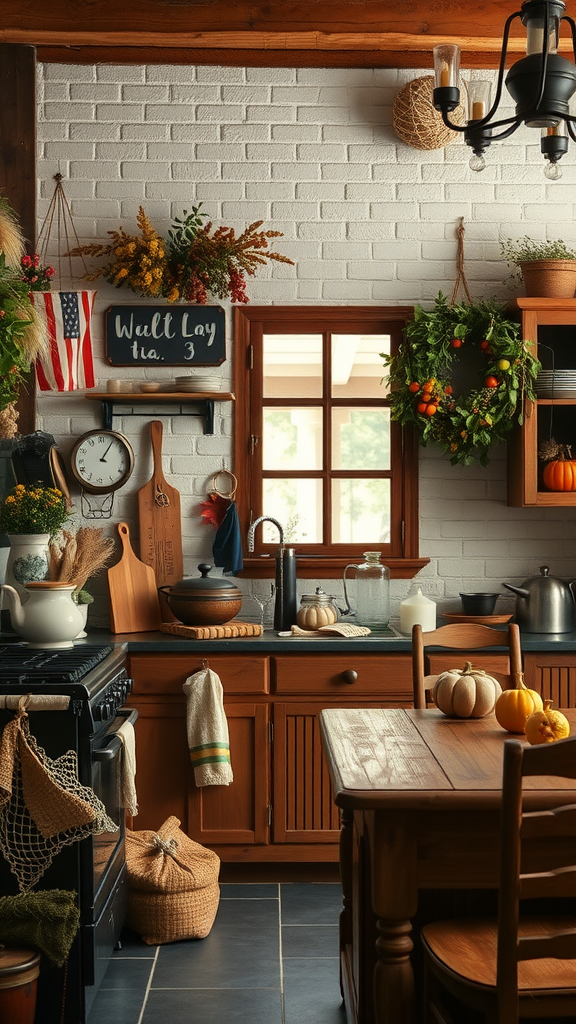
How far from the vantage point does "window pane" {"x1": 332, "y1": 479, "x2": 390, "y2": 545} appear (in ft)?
14.9

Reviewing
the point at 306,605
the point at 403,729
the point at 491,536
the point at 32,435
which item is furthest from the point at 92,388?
the point at 403,729

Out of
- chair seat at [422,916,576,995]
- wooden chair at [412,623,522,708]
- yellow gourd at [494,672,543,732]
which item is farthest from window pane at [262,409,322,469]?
chair seat at [422,916,576,995]

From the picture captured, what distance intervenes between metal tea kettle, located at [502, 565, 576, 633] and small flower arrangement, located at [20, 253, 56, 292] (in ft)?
7.22

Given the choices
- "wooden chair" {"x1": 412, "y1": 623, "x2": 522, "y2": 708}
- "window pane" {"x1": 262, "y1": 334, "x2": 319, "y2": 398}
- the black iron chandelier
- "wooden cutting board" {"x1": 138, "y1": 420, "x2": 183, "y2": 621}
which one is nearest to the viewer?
the black iron chandelier

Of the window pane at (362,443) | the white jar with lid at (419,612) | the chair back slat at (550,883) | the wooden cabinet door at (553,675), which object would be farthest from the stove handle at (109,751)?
the window pane at (362,443)

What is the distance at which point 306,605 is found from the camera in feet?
13.7

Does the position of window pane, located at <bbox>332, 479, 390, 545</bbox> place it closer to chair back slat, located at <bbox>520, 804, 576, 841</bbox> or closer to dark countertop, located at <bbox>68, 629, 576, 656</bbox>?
dark countertop, located at <bbox>68, 629, 576, 656</bbox>

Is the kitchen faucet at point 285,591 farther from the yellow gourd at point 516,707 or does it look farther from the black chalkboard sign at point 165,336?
the yellow gourd at point 516,707

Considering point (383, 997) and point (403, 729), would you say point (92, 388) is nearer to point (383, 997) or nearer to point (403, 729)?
point (403, 729)

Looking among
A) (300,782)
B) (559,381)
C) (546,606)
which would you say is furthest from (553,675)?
(559,381)

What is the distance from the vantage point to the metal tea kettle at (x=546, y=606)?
13.5 feet

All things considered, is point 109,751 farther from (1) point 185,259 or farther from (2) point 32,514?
(1) point 185,259

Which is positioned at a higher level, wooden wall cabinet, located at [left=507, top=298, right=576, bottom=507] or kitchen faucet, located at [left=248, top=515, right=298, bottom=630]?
wooden wall cabinet, located at [left=507, top=298, right=576, bottom=507]

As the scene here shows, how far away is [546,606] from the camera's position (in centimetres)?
411
